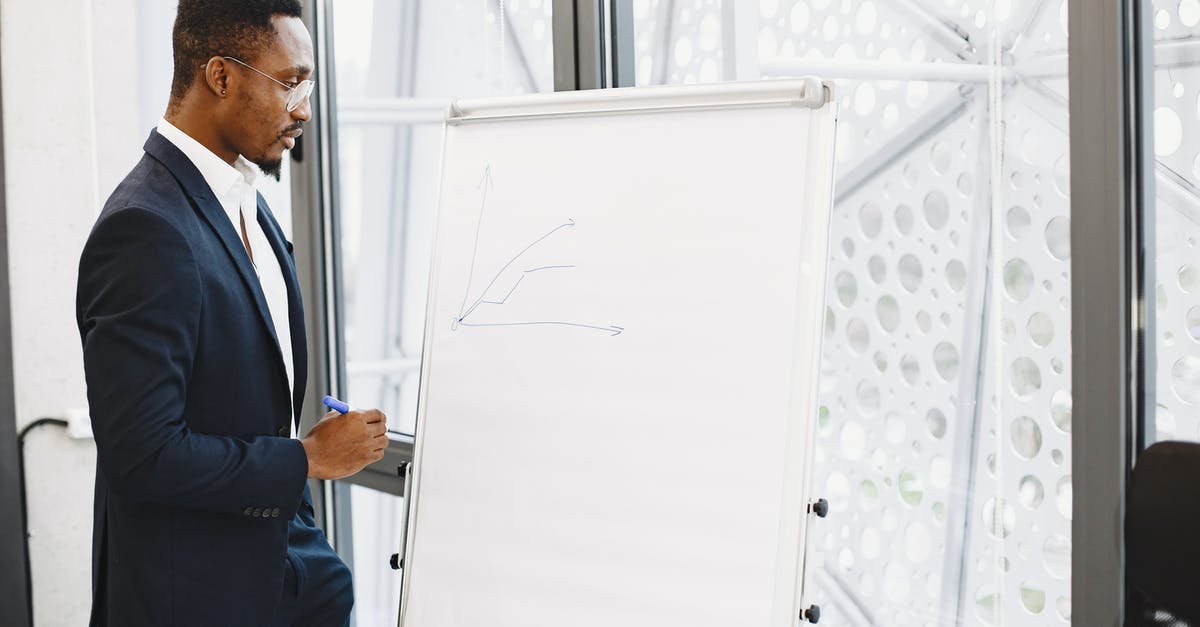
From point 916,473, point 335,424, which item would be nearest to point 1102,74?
point 916,473

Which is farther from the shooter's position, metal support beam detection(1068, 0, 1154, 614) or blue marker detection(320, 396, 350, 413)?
blue marker detection(320, 396, 350, 413)

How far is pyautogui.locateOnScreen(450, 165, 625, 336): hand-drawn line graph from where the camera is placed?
1529 millimetres

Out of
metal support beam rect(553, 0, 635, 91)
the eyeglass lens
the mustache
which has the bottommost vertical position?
the mustache

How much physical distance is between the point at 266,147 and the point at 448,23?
47.9 inches

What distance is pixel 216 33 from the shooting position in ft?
4.86

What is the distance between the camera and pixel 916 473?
1.79m

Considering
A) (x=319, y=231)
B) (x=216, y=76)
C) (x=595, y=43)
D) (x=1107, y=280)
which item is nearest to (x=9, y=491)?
(x=319, y=231)

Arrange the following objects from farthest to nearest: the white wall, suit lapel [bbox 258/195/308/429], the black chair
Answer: the white wall < suit lapel [bbox 258/195/308/429] < the black chair

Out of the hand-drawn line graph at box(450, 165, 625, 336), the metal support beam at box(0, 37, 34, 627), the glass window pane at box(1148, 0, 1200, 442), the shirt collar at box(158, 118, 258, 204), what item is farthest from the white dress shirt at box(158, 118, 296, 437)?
the metal support beam at box(0, 37, 34, 627)

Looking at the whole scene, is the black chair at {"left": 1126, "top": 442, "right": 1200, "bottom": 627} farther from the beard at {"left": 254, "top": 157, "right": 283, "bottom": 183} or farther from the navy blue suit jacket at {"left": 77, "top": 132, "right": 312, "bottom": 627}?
the beard at {"left": 254, "top": 157, "right": 283, "bottom": 183}

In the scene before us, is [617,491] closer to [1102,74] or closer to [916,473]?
[916,473]

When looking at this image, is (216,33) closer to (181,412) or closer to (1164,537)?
(181,412)

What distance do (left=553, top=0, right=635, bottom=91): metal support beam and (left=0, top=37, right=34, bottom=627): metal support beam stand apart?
1.80m

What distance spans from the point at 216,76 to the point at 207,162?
13 centimetres
